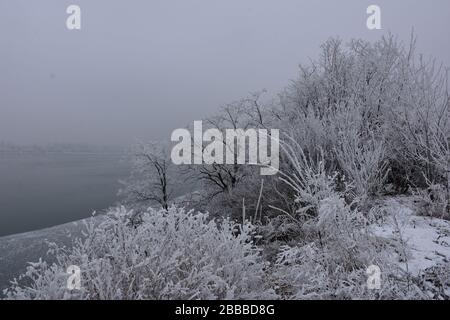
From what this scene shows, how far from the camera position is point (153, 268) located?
2.30 m

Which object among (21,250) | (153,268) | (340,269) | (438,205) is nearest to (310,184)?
(340,269)

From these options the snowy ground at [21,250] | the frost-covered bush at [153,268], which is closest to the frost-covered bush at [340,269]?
the frost-covered bush at [153,268]

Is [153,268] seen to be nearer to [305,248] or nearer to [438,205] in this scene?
[305,248]

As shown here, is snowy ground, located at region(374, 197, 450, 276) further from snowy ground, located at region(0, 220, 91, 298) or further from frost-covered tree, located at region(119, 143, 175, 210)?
frost-covered tree, located at region(119, 143, 175, 210)

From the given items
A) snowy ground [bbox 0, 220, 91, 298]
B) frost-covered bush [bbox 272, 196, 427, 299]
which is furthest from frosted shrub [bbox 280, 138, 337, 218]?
snowy ground [bbox 0, 220, 91, 298]

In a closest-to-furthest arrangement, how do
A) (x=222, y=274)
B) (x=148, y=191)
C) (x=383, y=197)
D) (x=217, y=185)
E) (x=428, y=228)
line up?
(x=222, y=274) < (x=428, y=228) < (x=383, y=197) < (x=217, y=185) < (x=148, y=191)

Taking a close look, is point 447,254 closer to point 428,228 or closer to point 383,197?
point 428,228

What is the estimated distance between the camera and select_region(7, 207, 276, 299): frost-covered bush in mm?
2070

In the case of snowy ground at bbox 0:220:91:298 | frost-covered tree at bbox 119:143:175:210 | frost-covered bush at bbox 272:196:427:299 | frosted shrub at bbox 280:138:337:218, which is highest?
frosted shrub at bbox 280:138:337:218
